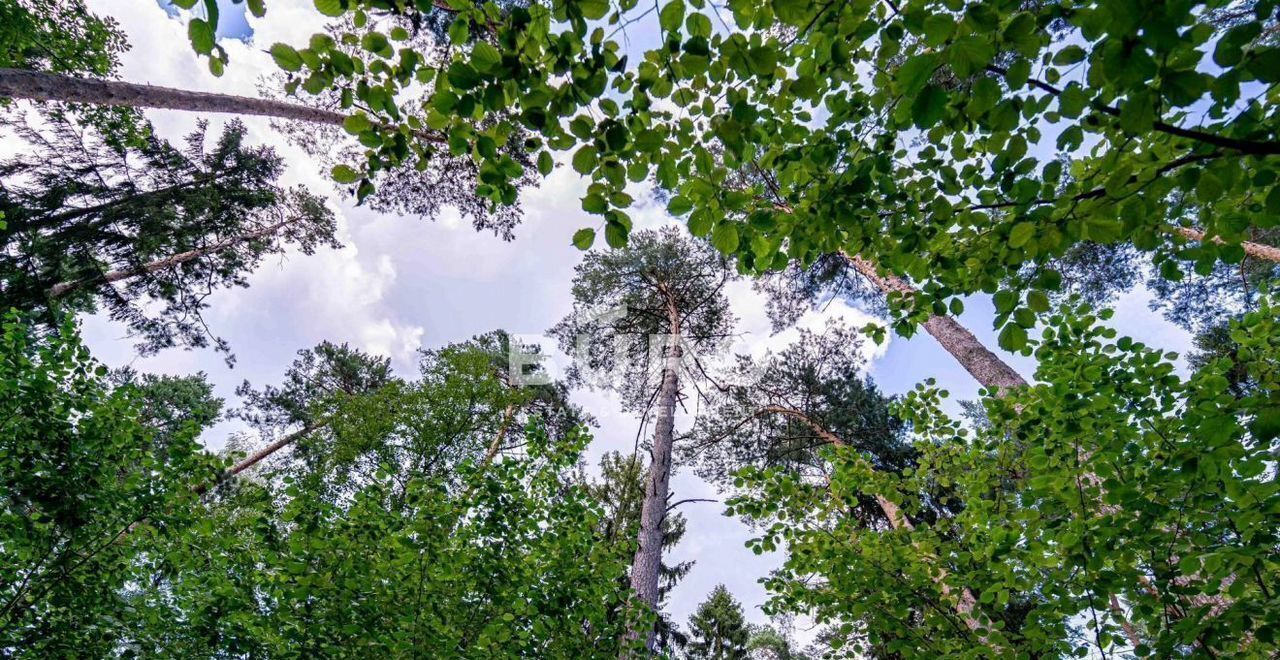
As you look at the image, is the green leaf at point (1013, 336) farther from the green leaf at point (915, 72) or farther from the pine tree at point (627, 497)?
the pine tree at point (627, 497)

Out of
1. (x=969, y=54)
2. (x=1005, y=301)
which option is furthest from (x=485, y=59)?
(x=1005, y=301)

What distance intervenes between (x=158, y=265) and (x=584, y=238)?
44.3 ft

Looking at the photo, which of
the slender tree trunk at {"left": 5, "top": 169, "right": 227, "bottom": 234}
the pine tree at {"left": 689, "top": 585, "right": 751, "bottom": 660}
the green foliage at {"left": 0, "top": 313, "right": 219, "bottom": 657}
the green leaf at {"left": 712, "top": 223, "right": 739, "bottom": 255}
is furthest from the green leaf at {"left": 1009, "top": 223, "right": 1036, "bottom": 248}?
the pine tree at {"left": 689, "top": 585, "right": 751, "bottom": 660}

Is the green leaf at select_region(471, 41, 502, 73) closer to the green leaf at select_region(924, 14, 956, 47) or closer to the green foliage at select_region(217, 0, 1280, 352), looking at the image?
the green foliage at select_region(217, 0, 1280, 352)

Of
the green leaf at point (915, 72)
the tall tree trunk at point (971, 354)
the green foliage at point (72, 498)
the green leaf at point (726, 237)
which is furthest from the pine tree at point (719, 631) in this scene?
the green leaf at point (915, 72)

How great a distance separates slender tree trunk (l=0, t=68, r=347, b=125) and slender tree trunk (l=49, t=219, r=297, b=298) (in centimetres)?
464

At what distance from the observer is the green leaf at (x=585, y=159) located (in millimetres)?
1417

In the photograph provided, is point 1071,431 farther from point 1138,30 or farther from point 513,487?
point 513,487

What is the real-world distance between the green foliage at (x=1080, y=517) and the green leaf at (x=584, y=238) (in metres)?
1.81

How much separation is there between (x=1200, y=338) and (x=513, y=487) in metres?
15.6

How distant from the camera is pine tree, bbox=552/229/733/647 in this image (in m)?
10.7

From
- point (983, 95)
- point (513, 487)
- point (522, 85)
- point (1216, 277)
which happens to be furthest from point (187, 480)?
point (1216, 277)

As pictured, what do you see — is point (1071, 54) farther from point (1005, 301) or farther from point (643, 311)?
point (643, 311)

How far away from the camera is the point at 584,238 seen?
1620 millimetres
